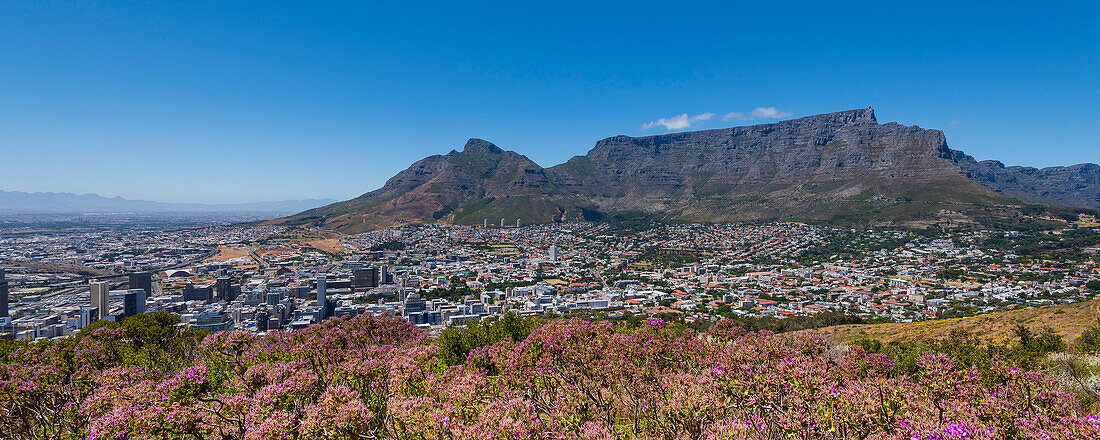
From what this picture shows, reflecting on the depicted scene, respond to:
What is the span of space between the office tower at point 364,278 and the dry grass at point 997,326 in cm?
5704

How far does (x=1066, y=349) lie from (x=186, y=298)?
7215 cm

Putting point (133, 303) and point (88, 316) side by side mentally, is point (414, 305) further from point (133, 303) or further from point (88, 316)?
point (88, 316)

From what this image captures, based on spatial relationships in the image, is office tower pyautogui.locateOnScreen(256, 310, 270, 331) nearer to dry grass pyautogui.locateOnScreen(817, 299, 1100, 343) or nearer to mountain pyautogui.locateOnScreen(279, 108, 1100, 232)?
dry grass pyautogui.locateOnScreen(817, 299, 1100, 343)

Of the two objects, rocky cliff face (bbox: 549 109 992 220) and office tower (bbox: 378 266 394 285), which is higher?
rocky cliff face (bbox: 549 109 992 220)

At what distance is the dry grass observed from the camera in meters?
22.5

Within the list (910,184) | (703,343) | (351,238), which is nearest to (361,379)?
(703,343)

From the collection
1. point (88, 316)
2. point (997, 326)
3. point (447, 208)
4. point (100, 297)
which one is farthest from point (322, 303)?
point (447, 208)

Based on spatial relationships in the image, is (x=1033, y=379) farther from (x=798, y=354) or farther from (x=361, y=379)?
(x=361, y=379)

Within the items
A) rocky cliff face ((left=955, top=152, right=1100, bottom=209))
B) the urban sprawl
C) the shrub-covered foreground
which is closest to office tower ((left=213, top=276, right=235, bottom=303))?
the urban sprawl

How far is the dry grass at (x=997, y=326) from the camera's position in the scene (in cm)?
2250

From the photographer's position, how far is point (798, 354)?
29.6ft

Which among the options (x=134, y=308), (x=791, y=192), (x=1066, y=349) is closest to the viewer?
(x=1066, y=349)

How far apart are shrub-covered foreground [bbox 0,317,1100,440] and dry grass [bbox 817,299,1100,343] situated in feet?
59.2

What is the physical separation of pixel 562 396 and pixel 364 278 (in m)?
64.5
